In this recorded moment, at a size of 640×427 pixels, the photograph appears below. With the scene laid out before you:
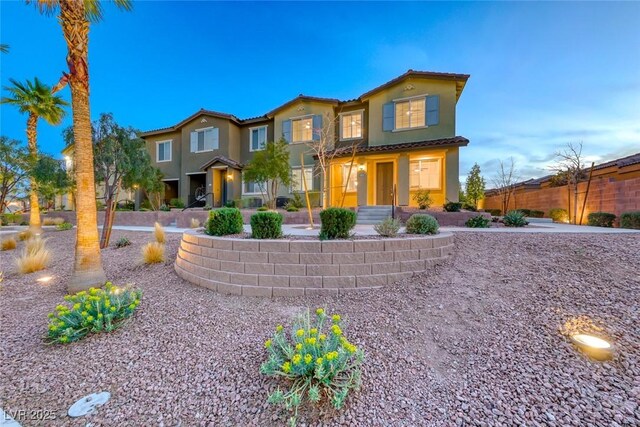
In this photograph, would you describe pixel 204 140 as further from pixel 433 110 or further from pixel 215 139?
pixel 433 110

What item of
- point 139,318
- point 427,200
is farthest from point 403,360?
point 427,200

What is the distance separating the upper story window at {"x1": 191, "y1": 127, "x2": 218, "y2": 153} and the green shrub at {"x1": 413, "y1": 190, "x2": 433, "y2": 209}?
13.4 metres

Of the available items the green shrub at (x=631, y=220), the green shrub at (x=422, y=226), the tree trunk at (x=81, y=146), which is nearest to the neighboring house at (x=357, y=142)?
the green shrub at (x=422, y=226)

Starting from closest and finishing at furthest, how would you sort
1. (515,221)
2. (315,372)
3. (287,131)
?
1. (315,372)
2. (515,221)
3. (287,131)

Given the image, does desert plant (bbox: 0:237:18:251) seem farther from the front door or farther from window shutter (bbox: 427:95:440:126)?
window shutter (bbox: 427:95:440:126)

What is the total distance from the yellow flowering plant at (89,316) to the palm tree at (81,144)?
5.01ft

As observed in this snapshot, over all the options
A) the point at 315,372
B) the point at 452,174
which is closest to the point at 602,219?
the point at 452,174

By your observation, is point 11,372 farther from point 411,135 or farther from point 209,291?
point 411,135

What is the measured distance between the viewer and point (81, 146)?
4922mm

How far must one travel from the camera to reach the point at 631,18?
843 cm

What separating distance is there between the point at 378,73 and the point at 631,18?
45.3 feet

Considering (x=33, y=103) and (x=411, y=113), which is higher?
(x=33, y=103)

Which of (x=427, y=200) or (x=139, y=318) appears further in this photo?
(x=427, y=200)

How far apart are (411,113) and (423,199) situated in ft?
15.5
